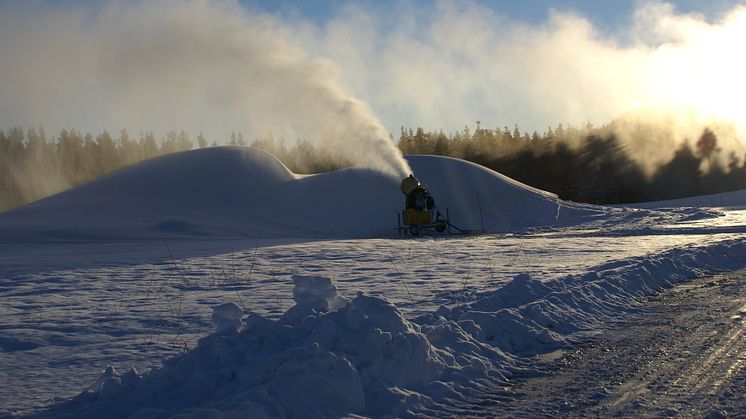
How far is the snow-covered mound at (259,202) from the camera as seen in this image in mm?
28203

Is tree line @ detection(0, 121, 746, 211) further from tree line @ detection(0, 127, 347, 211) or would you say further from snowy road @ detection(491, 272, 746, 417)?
snowy road @ detection(491, 272, 746, 417)

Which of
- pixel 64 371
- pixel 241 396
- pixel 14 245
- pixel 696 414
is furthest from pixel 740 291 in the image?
pixel 14 245

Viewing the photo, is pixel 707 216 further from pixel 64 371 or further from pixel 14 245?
pixel 64 371

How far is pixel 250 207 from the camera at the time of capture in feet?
108

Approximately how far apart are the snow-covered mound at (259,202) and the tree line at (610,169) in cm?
3329

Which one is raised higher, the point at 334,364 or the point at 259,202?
the point at 259,202

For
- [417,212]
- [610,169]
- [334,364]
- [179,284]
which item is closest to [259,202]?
[417,212]

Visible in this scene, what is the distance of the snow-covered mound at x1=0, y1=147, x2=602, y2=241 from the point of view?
1110 inches

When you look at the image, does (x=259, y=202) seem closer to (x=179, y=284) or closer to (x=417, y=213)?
(x=417, y=213)

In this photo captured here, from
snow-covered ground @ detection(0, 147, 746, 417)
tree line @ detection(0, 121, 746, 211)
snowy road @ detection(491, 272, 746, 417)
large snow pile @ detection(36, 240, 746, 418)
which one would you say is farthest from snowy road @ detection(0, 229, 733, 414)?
tree line @ detection(0, 121, 746, 211)

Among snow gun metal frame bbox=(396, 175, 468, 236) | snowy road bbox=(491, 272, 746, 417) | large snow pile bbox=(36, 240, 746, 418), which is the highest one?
snow gun metal frame bbox=(396, 175, 468, 236)

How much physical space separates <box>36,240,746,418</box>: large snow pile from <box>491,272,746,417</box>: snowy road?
41 cm

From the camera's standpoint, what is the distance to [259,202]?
110 feet

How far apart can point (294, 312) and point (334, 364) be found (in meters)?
1.58
